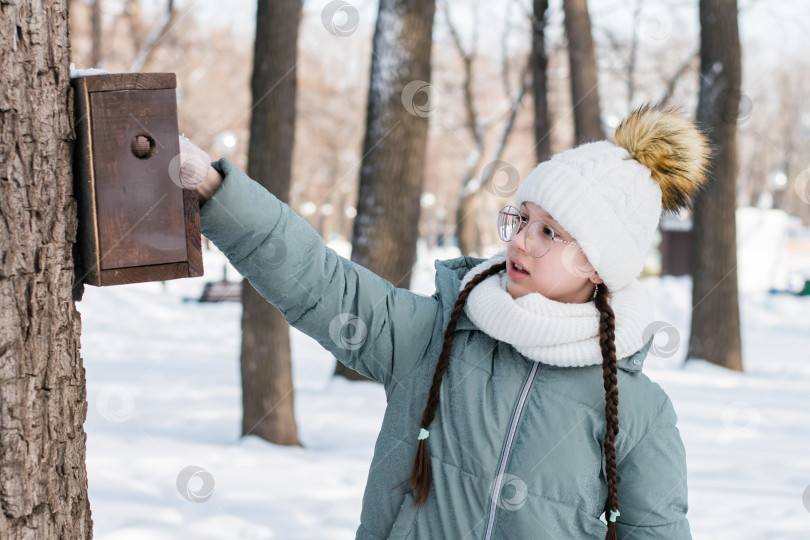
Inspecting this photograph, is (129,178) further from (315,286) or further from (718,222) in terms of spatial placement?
(718,222)

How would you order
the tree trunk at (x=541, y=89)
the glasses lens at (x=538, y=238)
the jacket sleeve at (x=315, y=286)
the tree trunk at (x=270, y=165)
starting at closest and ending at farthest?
the jacket sleeve at (x=315, y=286), the glasses lens at (x=538, y=238), the tree trunk at (x=270, y=165), the tree trunk at (x=541, y=89)

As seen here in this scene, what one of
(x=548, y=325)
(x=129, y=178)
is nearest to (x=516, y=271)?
(x=548, y=325)

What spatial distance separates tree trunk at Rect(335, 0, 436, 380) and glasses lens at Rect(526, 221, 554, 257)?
486 cm

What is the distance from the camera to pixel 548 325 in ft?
6.18

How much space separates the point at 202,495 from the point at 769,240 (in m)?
21.5

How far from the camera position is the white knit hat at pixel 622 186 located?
6.53 feet

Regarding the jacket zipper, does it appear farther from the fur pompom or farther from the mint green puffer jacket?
the fur pompom

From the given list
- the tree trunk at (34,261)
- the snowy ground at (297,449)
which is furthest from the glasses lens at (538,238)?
the snowy ground at (297,449)

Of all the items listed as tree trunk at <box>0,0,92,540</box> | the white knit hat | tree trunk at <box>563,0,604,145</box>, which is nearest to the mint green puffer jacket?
the white knit hat

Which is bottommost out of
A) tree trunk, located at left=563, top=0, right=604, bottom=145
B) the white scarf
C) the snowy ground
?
the snowy ground

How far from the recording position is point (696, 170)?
6.84 ft

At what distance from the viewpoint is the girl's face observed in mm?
1984

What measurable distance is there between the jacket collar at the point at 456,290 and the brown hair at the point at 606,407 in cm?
5

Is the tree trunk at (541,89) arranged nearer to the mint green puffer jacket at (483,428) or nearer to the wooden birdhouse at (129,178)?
the mint green puffer jacket at (483,428)
